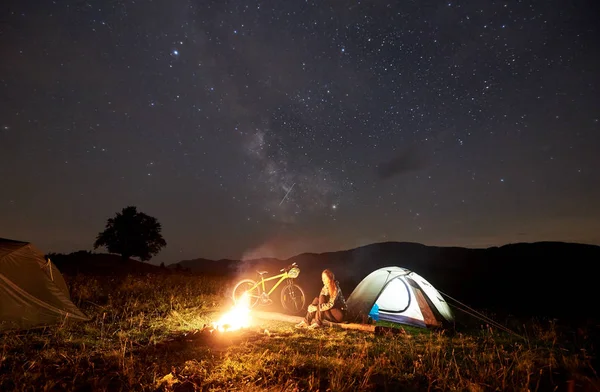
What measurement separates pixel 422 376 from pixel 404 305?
6.60 metres

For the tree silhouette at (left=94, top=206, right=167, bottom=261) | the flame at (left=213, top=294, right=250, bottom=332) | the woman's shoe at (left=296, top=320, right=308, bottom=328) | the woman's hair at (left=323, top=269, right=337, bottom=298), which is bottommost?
the woman's shoe at (left=296, top=320, right=308, bottom=328)

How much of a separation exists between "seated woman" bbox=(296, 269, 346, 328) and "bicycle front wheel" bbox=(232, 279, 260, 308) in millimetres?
2630

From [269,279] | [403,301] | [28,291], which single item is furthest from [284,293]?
[28,291]

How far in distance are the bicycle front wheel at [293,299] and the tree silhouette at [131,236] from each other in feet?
95.6

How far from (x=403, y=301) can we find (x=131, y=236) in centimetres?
3191

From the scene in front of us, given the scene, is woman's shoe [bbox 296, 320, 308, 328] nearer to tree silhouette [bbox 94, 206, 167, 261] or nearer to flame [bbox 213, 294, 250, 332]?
flame [bbox 213, 294, 250, 332]

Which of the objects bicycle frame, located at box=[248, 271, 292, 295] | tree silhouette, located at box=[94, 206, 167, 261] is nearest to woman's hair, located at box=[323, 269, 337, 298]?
bicycle frame, located at box=[248, 271, 292, 295]

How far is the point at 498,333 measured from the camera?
30.0 feet

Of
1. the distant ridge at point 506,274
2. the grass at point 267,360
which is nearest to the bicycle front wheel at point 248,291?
the distant ridge at point 506,274

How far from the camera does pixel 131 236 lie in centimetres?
3444

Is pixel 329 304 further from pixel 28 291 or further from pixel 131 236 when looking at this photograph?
pixel 131 236

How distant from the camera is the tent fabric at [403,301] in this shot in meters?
9.79

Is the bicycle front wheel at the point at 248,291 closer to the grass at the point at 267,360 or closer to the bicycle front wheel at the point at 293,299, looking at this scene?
the bicycle front wheel at the point at 293,299

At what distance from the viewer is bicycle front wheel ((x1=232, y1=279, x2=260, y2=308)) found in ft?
36.7
